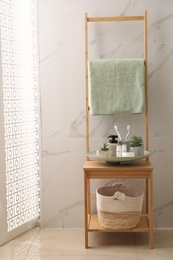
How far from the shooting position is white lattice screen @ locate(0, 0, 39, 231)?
9.07 ft

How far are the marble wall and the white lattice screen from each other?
9 cm

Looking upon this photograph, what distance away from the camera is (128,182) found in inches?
119

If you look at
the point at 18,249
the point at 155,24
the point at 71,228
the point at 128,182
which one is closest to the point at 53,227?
the point at 71,228

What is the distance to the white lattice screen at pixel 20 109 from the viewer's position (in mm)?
2764

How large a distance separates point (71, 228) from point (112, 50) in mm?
1342

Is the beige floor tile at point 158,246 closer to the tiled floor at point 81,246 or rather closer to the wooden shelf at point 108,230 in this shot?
the tiled floor at point 81,246

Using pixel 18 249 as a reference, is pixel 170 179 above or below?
above

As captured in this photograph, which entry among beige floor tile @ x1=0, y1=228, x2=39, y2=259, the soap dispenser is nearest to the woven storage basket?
the soap dispenser

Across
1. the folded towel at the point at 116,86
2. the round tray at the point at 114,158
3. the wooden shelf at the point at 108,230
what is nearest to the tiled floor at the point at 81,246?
the wooden shelf at the point at 108,230

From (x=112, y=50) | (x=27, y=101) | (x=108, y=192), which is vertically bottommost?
(x=108, y=192)

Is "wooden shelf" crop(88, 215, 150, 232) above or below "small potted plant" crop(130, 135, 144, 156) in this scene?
below

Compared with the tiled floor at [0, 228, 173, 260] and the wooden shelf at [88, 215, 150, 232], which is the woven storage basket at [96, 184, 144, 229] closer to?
the wooden shelf at [88, 215, 150, 232]

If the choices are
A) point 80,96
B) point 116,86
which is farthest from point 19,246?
point 116,86

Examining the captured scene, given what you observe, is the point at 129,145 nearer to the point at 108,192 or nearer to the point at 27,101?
the point at 108,192
